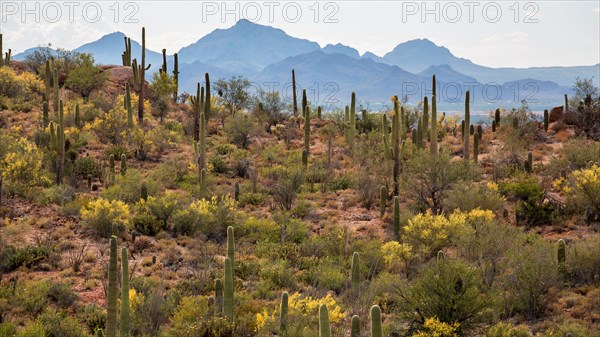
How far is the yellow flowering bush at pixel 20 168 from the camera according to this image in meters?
17.8

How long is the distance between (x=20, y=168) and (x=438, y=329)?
1341cm

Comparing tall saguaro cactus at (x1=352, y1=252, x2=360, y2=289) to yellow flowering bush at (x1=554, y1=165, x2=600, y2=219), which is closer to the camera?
tall saguaro cactus at (x1=352, y1=252, x2=360, y2=289)

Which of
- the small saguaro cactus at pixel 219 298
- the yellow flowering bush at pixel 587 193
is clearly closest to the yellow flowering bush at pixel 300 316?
the small saguaro cactus at pixel 219 298

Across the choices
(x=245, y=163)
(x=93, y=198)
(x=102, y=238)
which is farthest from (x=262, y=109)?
(x=102, y=238)

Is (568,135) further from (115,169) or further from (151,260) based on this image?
(151,260)

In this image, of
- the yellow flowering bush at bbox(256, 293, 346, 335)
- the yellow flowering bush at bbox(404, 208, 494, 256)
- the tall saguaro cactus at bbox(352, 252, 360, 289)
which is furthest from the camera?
the yellow flowering bush at bbox(404, 208, 494, 256)

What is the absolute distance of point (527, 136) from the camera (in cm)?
2864

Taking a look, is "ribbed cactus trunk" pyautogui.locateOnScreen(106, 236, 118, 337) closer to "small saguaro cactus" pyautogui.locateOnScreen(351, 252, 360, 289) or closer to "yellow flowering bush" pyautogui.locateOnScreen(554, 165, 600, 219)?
"small saguaro cactus" pyautogui.locateOnScreen(351, 252, 360, 289)

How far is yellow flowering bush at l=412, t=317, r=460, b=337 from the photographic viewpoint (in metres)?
9.65

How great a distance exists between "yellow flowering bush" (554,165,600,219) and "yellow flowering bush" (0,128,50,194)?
15.1 metres

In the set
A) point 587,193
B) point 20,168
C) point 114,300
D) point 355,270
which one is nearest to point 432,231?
point 355,270

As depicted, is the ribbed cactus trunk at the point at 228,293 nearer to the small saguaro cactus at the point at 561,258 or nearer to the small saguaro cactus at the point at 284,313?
the small saguaro cactus at the point at 284,313

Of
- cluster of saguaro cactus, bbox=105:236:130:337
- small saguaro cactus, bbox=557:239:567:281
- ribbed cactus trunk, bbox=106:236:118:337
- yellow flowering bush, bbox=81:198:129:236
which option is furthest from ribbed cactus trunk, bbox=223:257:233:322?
small saguaro cactus, bbox=557:239:567:281

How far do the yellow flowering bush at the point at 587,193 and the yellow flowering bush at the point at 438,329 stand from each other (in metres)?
8.85
